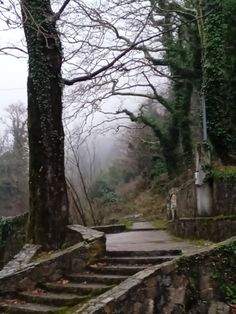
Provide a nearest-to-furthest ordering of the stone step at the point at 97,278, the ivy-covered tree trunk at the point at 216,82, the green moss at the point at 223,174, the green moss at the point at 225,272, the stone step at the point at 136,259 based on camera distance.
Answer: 1. the stone step at the point at 97,278
2. the green moss at the point at 225,272
3. the stone step at the point at 136,259
4. the green moss at the point at 223,174
5. the ivy-covered tree trunk at the point at 216,82

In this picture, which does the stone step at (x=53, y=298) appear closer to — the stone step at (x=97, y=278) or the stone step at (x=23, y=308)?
the stone step at (x=23, y=308)

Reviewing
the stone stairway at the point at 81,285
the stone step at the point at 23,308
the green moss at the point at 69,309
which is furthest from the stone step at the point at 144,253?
the green moss at the point at 69,309

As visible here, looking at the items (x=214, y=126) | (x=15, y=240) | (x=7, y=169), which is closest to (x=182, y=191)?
(x=214, y=126)

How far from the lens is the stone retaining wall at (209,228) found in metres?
12.7

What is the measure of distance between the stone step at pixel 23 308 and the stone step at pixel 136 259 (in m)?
2.11

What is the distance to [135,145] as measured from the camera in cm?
3738

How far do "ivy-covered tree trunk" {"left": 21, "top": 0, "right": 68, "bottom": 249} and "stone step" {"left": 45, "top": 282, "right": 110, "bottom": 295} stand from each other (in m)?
2.64

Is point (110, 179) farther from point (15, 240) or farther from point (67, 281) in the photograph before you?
point (67, 281)

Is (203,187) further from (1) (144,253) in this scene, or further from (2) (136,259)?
(2) (136,259)

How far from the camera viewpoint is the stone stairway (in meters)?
8.55

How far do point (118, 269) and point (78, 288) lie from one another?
3.12 feet

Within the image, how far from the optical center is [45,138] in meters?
12.3

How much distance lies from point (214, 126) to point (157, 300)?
972cm

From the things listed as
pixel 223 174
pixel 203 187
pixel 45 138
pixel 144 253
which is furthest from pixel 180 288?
pixel 203 187
